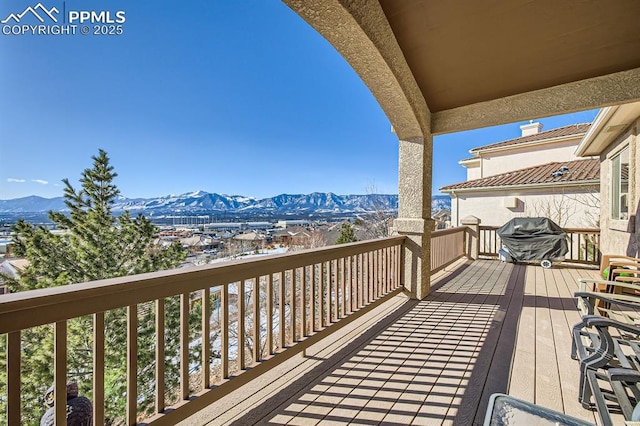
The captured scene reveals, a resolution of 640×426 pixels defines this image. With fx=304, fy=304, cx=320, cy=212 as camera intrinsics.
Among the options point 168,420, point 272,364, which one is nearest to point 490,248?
point 272,364

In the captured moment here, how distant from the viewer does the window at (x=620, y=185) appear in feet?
16.6

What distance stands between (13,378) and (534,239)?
8264 mm

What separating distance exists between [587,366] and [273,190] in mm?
50062

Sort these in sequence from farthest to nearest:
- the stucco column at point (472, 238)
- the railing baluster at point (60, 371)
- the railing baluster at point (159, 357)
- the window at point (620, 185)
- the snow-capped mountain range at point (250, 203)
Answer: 1. the snow-capped mountain range at point (250, 203)
2. the stucco column at point (472, 238)
3. the window at point (620, 185)
4. the railing baluster at point (159, 357)
5. the railing baluster at point (60, 371)

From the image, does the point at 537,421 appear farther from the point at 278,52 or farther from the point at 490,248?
the point at 278,52

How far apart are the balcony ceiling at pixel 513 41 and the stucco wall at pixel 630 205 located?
2.11 m

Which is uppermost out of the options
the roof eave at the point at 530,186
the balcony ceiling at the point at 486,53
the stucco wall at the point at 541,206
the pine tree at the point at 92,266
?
the balcony ceiling at the point at 486,53

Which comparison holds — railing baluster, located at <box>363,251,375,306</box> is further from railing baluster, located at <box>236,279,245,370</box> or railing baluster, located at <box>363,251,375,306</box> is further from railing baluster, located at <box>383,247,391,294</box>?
railing baluster, located at <box>236,279,245,370</box>

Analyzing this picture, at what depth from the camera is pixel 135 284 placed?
143 centimetres

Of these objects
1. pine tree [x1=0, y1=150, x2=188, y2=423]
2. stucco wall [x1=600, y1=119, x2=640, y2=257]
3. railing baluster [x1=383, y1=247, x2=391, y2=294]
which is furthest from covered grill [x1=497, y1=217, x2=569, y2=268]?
pine tree [x1=0, y1=150, x2=188, y2=423]

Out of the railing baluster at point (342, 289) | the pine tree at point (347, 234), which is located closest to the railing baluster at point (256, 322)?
the railing baluster at point (342, 289)

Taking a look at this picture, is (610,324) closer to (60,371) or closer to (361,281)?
(361,281)

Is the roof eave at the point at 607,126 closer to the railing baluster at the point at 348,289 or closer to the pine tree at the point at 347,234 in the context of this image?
the railing baluster at the point at 348,289

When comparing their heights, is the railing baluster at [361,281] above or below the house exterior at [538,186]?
below
